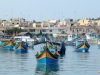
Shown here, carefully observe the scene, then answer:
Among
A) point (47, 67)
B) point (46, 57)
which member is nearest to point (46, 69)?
point (47, 67)

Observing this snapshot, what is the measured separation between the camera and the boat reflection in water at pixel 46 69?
1223 inches

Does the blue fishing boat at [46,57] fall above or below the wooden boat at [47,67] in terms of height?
above

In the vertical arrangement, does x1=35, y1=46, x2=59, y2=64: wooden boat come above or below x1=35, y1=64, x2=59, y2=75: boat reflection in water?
above

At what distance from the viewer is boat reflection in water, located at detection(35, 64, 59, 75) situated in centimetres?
3106

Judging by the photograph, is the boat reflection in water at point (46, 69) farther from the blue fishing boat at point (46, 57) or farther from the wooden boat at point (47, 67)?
the blue fishing boat at point (46, 57)

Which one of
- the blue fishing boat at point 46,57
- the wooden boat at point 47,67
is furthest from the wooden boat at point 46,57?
the wooden boat at point 47,67

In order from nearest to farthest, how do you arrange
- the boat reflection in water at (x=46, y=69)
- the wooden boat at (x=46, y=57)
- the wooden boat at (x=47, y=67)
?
the boat reflection in water at (x=46, y=69) → the wooden boat at (x=47, y=67) → the wooden boat at (x=46, y=57)

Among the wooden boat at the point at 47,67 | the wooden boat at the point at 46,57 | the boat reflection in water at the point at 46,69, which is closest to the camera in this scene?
the boat reflection in water at the point at 46,69

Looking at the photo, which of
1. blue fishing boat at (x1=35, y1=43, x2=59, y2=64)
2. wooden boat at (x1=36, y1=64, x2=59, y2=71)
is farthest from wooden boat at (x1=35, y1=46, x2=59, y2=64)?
wooden boat at (x1=36, y1=64, x2=59, y2=71)

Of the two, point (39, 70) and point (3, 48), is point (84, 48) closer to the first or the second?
point (3, 48)

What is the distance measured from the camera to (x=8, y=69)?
32938 millimetres

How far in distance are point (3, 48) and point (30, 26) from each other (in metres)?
65.6

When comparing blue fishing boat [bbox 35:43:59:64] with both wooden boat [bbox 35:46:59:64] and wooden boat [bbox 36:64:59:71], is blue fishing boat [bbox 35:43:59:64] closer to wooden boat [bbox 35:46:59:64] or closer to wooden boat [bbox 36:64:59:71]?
wooden boat [bbox 35:46:59:64]

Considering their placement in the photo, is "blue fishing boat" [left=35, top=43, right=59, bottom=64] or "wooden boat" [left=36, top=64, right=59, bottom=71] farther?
"blue fishing boat" [left=35, top=43, right=59, bottom=64]
